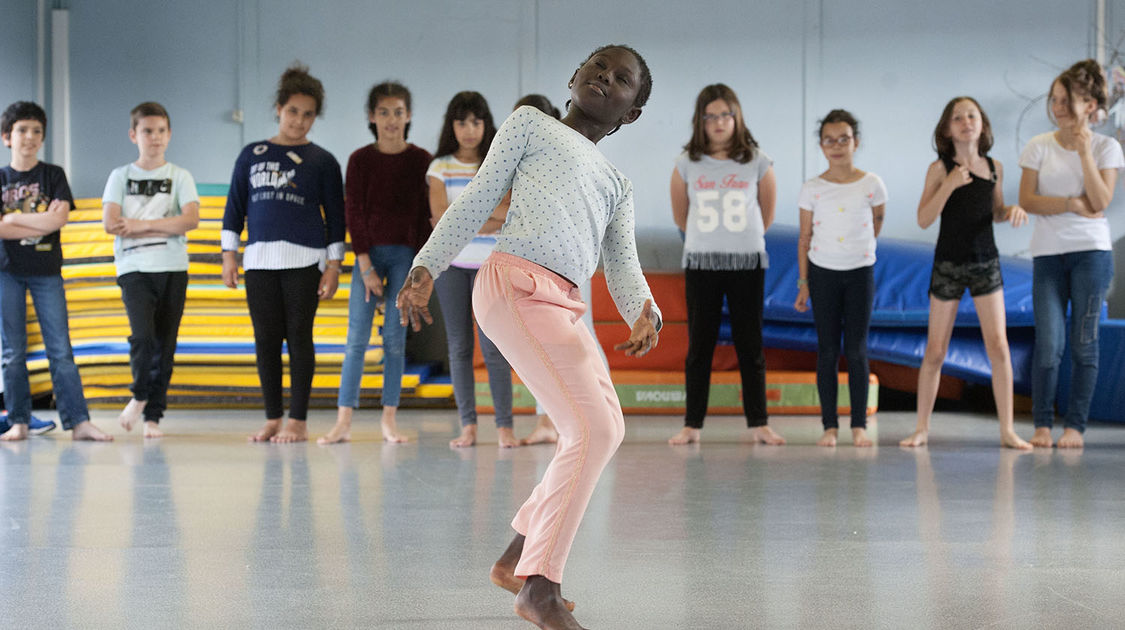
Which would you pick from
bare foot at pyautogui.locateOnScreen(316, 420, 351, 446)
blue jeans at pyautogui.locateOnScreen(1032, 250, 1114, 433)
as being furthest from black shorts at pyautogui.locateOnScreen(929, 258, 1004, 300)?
bare foot at pyautogui.locateOnScreen(316, 420, 351, 446)

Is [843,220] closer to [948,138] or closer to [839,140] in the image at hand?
[839,140]

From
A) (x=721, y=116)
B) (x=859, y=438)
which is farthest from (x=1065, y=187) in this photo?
(x=721, y=116)

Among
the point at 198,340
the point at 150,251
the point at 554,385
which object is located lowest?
the point at 198,340

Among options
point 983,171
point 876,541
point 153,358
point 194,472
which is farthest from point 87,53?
point 876,541

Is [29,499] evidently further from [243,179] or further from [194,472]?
[243,179]

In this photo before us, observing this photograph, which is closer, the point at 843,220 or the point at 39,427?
the point at 843,220

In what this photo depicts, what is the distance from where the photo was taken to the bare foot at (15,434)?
15.6 ft

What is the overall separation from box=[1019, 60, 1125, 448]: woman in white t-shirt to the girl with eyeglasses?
3.85 ft

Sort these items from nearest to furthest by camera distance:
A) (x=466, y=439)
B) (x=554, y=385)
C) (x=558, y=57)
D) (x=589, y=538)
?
(x=554, y=385) < (x=589, y=538) < (x=466, y=439) < (x=558, y=57)

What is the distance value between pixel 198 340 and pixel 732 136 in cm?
353

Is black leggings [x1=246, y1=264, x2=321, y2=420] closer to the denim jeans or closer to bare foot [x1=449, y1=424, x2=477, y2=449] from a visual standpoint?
the denim jeans

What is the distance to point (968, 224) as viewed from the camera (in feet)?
14.8

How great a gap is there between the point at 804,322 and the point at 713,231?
64.8 inches

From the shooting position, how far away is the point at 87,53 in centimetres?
754
